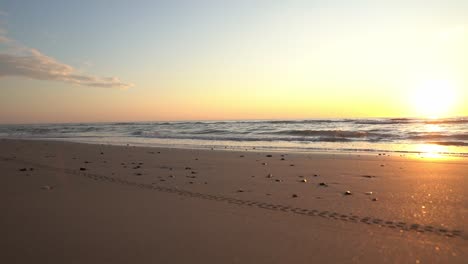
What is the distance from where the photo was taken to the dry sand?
405cm

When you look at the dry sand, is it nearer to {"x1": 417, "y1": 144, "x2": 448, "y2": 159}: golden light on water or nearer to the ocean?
{"x1": 417, "y1": 144, "x2": 448, "y2": 159}: golden light on water

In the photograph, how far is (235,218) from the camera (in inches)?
216

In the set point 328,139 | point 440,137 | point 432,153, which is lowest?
point 432,153

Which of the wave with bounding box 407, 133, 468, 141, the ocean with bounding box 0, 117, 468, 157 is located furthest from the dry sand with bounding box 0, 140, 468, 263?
the wave with bounding box 407, 133, 468, 141

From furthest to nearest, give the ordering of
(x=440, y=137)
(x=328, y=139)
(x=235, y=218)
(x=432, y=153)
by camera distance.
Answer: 1. (x=328, y=139)
2. (x=440, y=137)
3. (x=432, y=153)
4. (x=235, y=218)

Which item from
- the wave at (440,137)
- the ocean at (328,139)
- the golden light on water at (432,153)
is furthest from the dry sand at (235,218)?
the wave at (440,137)

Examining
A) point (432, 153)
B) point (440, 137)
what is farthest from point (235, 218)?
point (440, 137)

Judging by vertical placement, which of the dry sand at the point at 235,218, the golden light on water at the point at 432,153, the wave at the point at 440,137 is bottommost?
the golden light on water at the point at 432,153

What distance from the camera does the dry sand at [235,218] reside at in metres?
4.05

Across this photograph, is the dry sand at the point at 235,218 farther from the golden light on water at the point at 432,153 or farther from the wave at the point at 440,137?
the wave at the point at 440,137

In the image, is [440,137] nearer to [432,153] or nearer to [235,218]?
[432,153]

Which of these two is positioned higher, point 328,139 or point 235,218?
point 328,139

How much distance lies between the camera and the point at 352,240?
4434mm

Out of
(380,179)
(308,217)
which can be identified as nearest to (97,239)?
(308,217)
